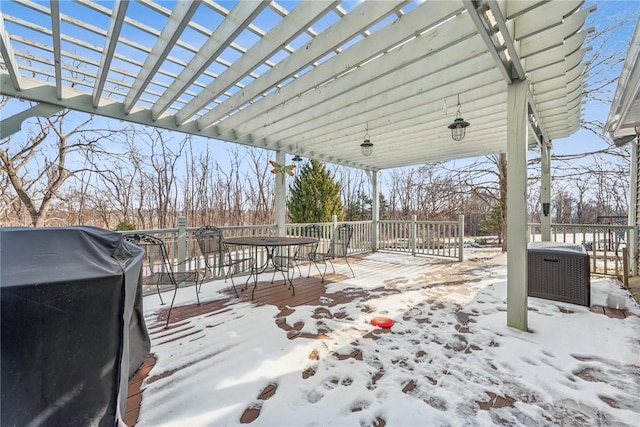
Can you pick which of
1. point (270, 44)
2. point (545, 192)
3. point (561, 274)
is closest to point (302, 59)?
point (270, 44)

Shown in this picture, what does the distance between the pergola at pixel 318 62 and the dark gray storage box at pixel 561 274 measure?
114 centimetres

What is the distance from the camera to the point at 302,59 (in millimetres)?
2705

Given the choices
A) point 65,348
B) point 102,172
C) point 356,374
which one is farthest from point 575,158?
point 102,172

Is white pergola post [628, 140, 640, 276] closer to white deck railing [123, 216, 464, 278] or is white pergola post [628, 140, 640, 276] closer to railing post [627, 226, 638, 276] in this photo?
railing post [627, 226, 638, 276]

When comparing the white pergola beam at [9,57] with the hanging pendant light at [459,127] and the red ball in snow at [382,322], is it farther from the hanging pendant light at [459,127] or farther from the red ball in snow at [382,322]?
the hanging pendant light at [459,127]

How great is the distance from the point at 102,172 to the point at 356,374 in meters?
8.75

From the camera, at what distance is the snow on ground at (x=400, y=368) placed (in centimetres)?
155

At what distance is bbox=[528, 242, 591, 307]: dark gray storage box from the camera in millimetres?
3164

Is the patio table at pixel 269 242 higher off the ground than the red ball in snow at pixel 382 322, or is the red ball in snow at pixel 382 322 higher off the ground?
the patio table at pixel 269 242

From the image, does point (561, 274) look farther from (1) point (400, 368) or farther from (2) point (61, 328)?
(2) point (61, 328)

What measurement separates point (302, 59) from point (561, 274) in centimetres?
383

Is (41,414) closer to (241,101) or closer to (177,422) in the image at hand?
(177,422)

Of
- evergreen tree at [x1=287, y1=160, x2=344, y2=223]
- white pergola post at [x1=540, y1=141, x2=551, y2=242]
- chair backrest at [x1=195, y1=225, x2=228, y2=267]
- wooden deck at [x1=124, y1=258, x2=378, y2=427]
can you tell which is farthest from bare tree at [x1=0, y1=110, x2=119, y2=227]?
white pergola post at [x1=540, y1=141, x2=551, y2=242]

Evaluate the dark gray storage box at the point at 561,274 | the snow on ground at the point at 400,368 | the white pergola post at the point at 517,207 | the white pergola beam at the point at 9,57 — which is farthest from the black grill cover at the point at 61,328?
the dark gray storage box at the point at 561,274
